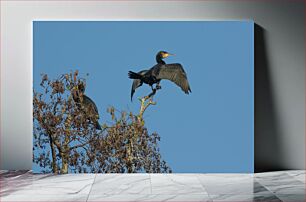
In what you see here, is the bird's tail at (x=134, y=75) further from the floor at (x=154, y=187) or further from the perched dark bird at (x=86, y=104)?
the floor at (x=154, y=187)

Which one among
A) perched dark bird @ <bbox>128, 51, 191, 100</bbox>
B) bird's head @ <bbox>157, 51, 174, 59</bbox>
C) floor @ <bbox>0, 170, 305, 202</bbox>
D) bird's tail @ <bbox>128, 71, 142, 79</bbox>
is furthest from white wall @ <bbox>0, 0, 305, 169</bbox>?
bird's tail @ <bbox>128, 71, 142, 79</bbox>

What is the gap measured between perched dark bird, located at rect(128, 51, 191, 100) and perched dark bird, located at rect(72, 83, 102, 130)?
0.48 meters

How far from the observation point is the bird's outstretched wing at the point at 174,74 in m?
6.54

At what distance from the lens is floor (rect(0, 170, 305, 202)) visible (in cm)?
521

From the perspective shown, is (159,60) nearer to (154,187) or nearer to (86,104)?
(86,104)

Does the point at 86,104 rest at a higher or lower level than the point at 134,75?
lower

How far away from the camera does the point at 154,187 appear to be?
5.70m

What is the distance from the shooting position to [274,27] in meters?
6.74

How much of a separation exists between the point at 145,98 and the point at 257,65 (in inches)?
54.4

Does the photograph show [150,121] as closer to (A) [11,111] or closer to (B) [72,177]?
(B) [72,177]

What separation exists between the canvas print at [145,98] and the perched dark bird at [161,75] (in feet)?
0.04

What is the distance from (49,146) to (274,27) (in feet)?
9.75

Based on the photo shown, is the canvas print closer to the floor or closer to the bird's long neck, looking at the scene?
the bird's long neck

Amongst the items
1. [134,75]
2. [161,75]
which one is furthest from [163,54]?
[134,75]
